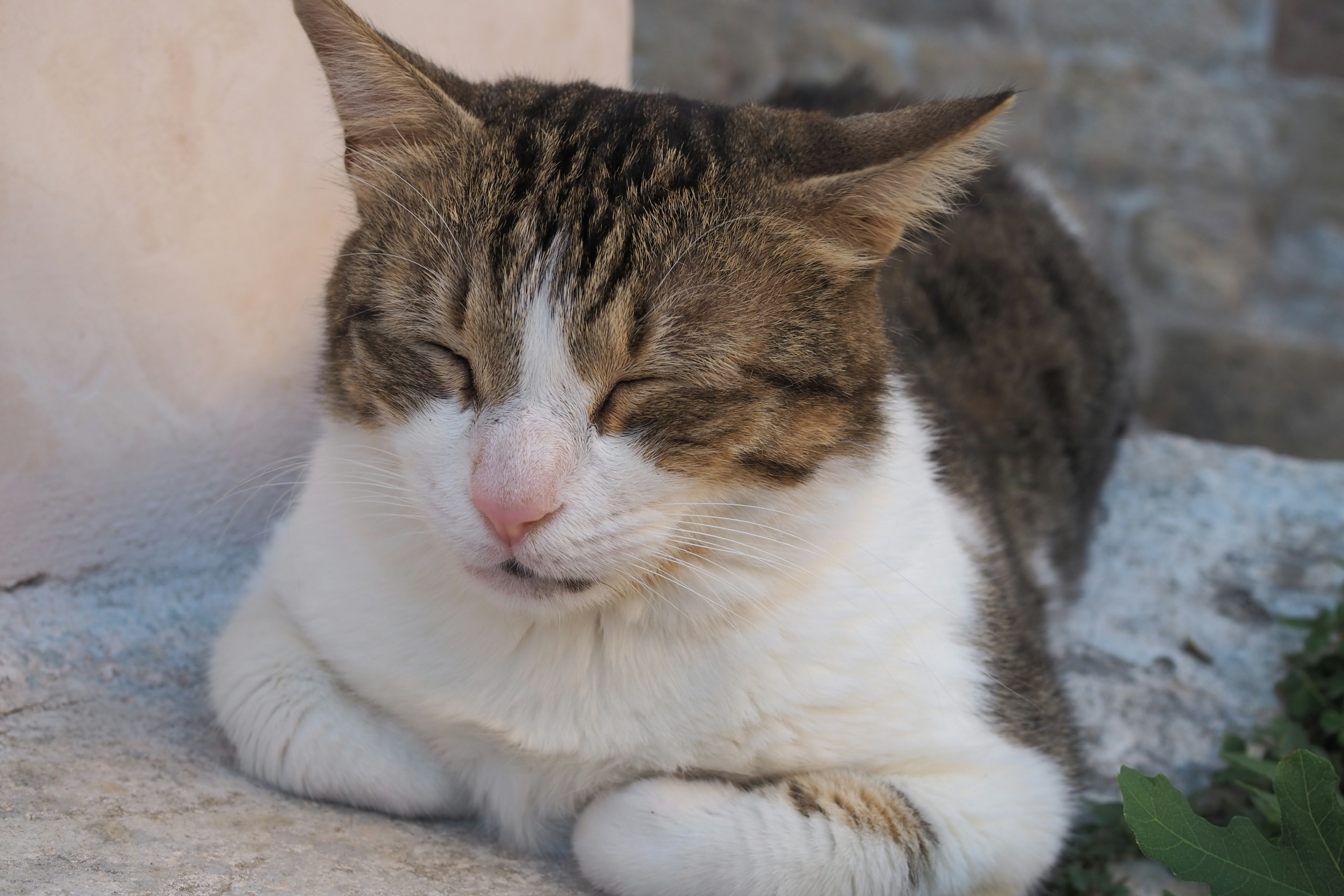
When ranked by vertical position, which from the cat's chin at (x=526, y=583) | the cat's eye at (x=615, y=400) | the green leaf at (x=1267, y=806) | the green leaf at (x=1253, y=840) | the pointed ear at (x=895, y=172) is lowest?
the green leaf at (x=1267, y=806)

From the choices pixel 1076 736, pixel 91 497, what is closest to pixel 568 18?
pixel 91 497

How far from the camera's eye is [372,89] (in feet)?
6.31

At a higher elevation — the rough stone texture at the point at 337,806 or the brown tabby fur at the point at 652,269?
the brown tabby fur at the point at 652,269

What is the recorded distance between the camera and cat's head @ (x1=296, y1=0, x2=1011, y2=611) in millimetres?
1643

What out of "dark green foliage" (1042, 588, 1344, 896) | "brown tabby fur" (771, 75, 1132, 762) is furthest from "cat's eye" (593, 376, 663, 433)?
"dark green foliage" (1042, 588, 1344, 896)

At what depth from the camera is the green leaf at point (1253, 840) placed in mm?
1644

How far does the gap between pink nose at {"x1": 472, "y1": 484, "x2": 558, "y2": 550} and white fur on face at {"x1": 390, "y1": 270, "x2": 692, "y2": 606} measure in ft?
0.04

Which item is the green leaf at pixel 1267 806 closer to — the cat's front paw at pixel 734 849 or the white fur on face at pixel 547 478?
the cat's front paw at pixel 734 849

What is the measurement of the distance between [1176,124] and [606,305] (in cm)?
434

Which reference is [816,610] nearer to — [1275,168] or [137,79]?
[137,79]

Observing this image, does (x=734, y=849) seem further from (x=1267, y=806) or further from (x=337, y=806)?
(x=1267, y=806)

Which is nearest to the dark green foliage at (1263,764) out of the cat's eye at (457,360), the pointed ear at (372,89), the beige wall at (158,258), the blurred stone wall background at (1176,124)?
the cat's eye at (457,360)

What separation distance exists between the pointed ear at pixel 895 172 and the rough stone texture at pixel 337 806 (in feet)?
3.68

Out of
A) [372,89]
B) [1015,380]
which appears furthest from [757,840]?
[1015,380]
